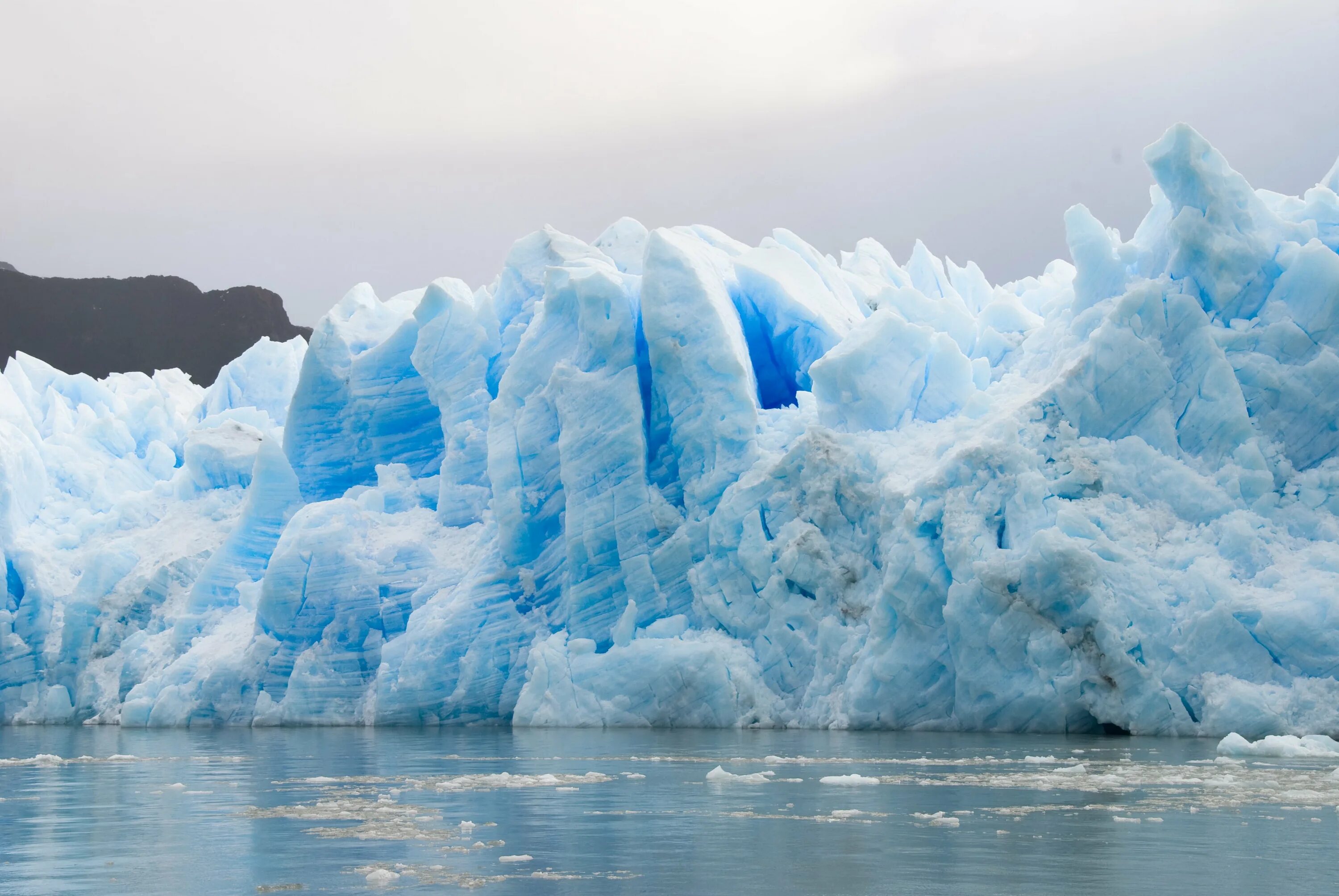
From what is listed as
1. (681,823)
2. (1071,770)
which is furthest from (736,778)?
(681,823)

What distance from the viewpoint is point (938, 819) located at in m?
8.23

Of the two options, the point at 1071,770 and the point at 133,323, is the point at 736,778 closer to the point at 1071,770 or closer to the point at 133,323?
the point at 1071,770

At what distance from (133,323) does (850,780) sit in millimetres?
61237

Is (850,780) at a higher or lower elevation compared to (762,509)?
lower

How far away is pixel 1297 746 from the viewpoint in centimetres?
1311

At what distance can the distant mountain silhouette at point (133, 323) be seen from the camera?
2525 inches

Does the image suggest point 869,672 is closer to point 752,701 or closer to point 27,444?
point 752,701

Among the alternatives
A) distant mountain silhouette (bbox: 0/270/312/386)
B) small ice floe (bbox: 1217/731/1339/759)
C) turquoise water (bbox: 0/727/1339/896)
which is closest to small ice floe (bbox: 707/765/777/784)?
turquoise water (bbox: 0/727/1339/896)

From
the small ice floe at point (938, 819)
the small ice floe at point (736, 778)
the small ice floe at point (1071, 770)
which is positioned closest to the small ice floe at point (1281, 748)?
the small ice floe at point (1071, 770)

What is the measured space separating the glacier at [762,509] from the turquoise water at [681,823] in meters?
2.40

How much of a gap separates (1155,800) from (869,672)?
8562 millimetres

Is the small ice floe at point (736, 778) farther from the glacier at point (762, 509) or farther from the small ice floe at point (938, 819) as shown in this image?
the glacier at point (762, 509)

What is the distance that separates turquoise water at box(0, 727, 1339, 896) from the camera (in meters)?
6.31

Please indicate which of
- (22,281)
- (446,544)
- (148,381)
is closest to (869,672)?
(446,544)
